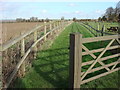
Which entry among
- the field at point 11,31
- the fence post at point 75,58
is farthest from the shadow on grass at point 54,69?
the field at point 11,31

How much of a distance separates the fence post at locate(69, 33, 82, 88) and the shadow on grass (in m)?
0.59

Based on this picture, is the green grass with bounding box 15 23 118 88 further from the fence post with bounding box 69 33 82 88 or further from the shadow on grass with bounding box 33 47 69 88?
the fence post with bounding box 69 33 82 88

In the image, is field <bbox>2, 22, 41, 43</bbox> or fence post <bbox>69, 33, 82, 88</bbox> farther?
field <bbox>2, 22, 41, 43</bbox>

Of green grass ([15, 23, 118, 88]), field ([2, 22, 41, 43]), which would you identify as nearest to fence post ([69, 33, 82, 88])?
green grass ([15, 23, 118, 88])

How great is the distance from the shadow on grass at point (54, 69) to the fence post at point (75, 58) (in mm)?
592

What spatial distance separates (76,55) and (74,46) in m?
0.21

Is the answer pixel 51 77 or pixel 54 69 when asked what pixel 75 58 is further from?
pixel 54 69

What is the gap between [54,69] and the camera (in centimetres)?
477

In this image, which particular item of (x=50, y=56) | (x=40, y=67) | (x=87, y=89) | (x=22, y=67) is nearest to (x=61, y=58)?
(x=50, y=56)

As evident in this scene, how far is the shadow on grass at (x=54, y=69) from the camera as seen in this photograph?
3965 mm

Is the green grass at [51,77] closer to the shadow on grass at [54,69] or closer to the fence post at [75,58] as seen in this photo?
the shadow on grass at [54,69]

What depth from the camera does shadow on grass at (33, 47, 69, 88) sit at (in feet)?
13.0

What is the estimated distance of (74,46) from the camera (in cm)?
303

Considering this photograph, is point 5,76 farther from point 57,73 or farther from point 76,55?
point 76,55
